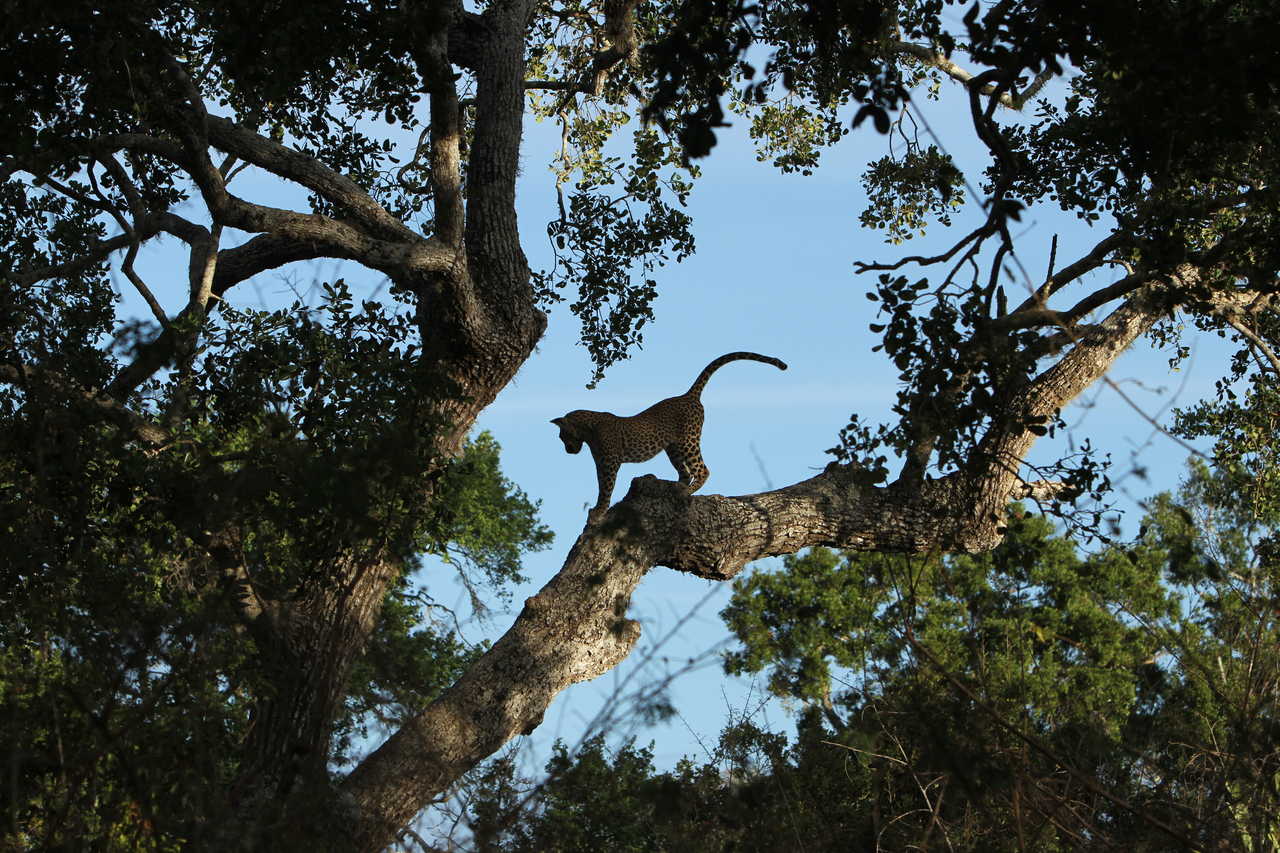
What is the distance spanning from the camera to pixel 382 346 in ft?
29.6

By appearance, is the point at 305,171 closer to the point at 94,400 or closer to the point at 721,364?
the point at 94,400

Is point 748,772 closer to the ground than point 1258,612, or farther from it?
farther from it

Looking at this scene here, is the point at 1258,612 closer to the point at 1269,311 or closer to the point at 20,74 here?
the point at 1269,311

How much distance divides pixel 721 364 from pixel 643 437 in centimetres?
101

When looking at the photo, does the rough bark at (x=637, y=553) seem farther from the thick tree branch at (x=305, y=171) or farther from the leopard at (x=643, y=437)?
the thick tree branch at (x=305, y=171)

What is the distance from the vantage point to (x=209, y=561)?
28.2ft

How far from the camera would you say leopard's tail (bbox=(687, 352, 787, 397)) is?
990 centimetres

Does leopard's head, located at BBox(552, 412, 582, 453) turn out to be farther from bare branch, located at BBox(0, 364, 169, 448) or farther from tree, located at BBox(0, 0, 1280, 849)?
bare branch, located at BBox(0, 364, 169, 448)

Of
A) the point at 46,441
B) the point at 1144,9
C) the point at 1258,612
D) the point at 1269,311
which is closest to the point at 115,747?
the point at 46,441

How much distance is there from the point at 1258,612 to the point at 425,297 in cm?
590

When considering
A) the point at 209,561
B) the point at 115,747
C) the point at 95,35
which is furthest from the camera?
the point at 209,561

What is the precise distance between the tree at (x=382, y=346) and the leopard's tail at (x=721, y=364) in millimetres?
1032

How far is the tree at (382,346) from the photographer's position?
5465mm

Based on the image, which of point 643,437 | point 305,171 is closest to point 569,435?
point 643,437
